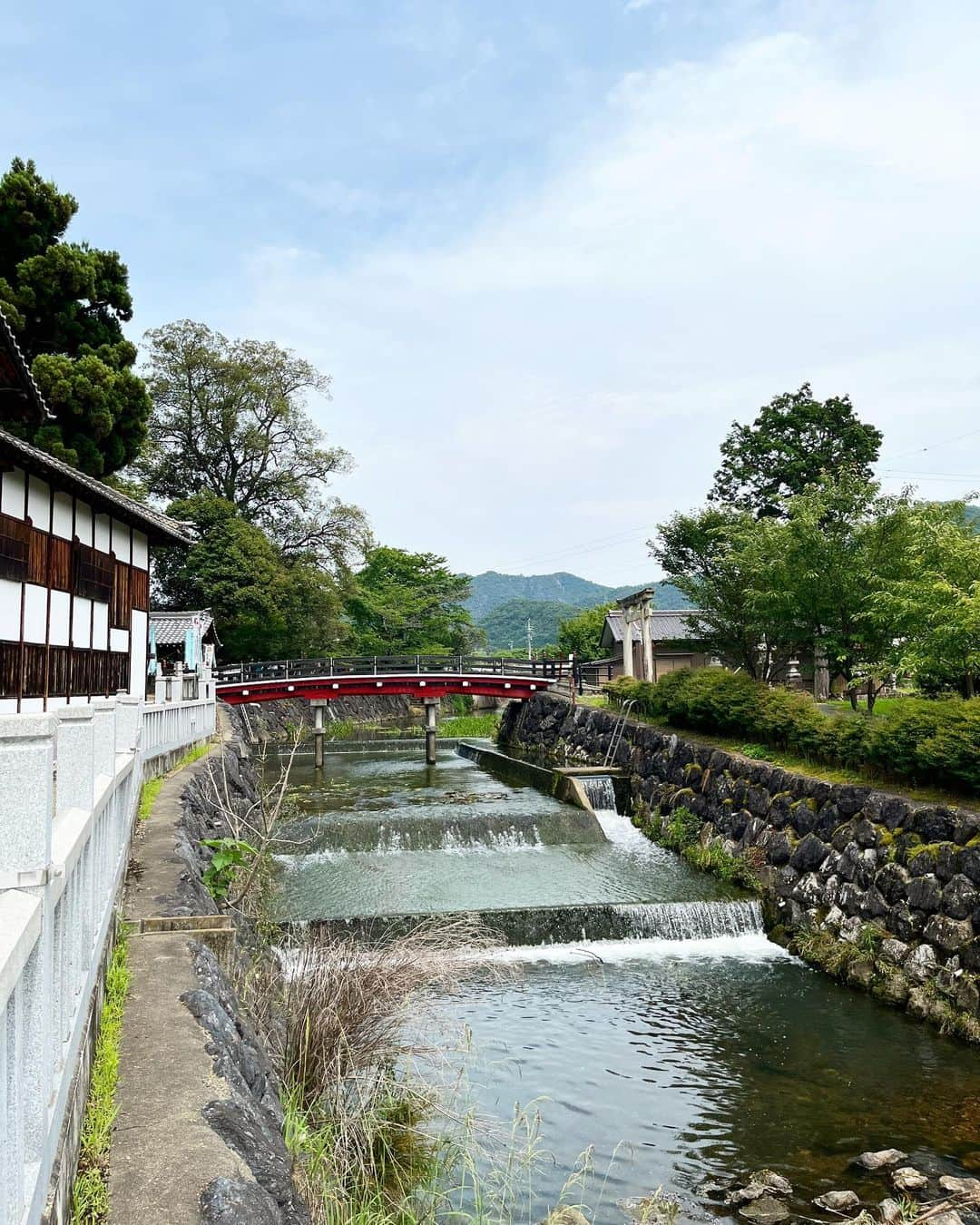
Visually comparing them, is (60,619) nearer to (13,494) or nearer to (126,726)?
(13,494)

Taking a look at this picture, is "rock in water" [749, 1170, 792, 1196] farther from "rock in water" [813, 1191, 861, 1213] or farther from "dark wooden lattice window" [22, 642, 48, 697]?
"dark wooden lattice window" [22, 642, 48, 697]

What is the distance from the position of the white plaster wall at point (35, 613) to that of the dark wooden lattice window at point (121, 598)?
412cm

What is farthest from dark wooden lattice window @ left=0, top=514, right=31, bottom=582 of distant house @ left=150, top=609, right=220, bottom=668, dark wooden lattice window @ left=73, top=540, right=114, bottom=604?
distant house @ left=150, top=609, right=220, bottom=668

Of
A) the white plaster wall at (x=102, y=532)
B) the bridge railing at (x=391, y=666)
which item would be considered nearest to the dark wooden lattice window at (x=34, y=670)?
the white plaster wall at (x=102, y=532)

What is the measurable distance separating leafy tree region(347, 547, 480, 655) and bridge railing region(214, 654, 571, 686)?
1545 cm

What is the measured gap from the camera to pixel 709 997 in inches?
483

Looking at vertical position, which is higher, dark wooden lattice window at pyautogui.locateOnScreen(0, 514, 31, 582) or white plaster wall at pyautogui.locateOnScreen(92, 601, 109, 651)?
dark wooden lattice window at pyautogui.locateOnScreen(0, 514, 31, 582)

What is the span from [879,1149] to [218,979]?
622 centimetres

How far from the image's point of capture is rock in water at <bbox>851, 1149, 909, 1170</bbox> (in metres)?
8.10

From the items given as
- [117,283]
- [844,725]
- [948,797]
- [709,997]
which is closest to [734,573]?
[844,725]

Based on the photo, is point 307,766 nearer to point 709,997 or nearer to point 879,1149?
point 709,997

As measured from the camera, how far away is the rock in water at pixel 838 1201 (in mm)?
7491

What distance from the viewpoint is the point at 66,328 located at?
82.4ft

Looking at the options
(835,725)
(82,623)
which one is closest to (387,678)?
(82,623)
